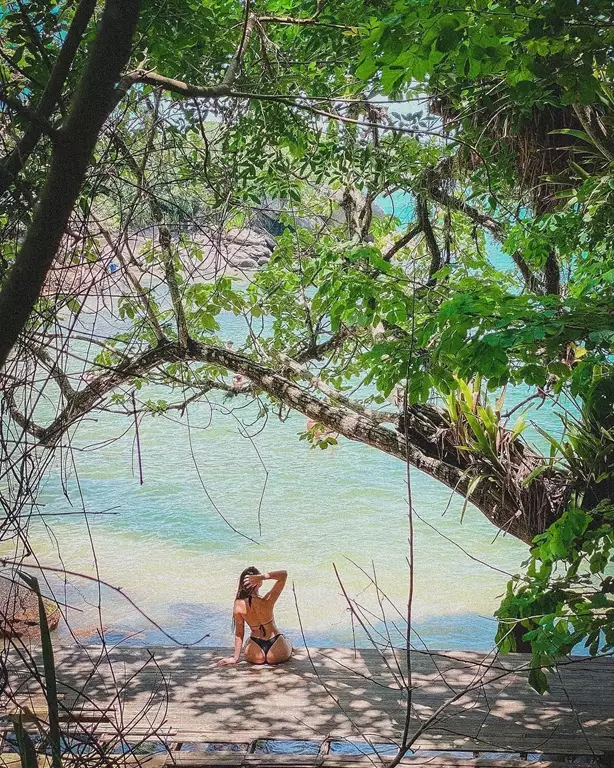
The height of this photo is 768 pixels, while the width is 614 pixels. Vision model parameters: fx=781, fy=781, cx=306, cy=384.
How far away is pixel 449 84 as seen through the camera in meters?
3.59

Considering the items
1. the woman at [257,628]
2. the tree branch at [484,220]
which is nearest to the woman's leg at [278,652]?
the woman at [257,628]

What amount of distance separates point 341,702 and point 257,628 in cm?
94

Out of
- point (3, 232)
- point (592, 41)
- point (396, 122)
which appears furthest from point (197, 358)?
point (3, 232)

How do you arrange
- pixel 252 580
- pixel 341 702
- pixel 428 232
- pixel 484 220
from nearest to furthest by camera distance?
pixel 341 702 < pixel 252 580 < pixel 428 232 < pixel 484 220

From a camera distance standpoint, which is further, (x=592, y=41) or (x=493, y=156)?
(x=493, y=156)

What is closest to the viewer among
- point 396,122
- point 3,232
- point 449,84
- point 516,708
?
point 3,232

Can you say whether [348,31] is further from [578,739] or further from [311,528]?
[311,528]

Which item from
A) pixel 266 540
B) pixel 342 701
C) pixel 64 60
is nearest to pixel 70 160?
pixel 64 60

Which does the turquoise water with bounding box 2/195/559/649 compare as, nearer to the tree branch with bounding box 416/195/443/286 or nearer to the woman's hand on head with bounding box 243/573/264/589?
the woman's hand on head with bounding box 243/573/264/589

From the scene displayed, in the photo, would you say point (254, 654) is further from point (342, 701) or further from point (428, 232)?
point (428, 232)

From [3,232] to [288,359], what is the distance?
12.4 feet

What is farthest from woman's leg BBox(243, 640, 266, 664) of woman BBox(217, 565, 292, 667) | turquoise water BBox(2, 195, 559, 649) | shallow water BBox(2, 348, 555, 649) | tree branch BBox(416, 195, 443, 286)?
tree branch BBox(416, 195, 443, 286)

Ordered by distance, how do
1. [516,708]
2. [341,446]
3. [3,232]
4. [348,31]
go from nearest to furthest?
[3,232]
[348,31]
[516,708]
[341,446]

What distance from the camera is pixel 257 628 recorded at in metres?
5.14
